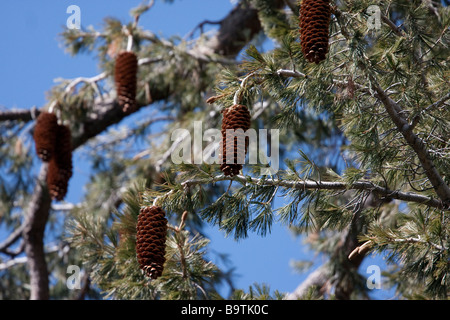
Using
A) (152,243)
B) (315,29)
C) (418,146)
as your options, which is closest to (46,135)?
(152,243)

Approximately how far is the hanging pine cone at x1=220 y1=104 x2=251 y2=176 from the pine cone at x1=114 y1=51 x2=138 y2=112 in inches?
75.6

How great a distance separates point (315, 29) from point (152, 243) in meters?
1.01

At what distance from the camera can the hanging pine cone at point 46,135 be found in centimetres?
453

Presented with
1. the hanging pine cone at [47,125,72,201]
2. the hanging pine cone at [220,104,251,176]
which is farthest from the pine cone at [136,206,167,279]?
the hanging pine cone at [47,125,72,201]

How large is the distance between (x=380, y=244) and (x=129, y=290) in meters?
1.23

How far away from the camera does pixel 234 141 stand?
2.53 meters

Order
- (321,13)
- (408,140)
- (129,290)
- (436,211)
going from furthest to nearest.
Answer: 1. (129,290)
2. (436,211)
3. (408,140)
4. (321,13)

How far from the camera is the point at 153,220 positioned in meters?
2.79

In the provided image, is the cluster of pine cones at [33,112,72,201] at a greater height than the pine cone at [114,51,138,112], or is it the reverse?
the pine cone at [114,51,138,112]

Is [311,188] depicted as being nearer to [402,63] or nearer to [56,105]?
[402,63]

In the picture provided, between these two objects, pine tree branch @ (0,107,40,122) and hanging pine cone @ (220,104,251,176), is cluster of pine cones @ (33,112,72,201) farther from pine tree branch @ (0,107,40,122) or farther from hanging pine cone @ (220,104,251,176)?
hanging pine cone @ (220,104,251,176)

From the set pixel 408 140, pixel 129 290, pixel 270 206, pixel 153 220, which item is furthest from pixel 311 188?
pixel 129 290

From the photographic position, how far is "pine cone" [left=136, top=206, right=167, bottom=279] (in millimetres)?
2764

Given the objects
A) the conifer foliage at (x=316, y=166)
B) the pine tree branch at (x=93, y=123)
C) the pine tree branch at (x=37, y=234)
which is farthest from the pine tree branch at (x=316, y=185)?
the pine tree branch at (x=37, y=234)
